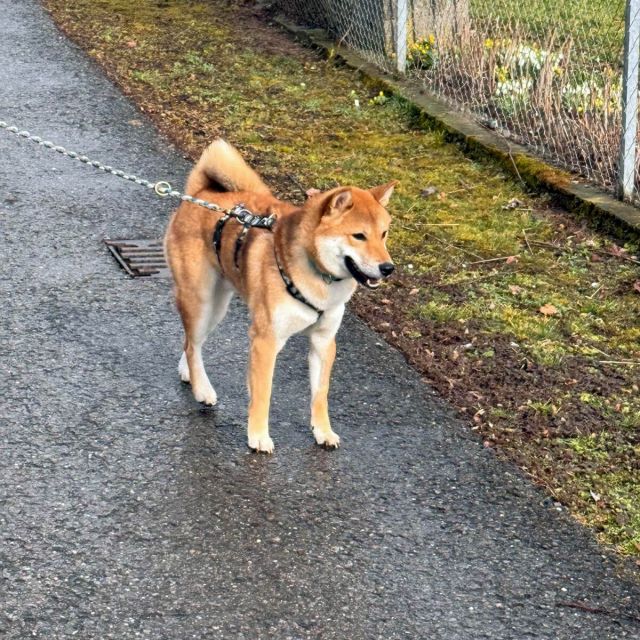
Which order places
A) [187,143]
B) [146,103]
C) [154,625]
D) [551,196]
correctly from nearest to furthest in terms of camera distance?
[154,625], [551,196], [187,143], [146,103]

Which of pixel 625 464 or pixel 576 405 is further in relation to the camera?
pixel 576 405

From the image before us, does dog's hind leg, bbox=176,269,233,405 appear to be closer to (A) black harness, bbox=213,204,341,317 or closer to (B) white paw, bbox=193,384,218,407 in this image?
(B) white paw, bbox=193,384,218,407

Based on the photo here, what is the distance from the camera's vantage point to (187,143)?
30.1ft

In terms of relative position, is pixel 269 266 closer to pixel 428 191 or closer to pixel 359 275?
pixel 359 275

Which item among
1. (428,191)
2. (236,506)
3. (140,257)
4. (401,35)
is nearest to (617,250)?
(428,191)

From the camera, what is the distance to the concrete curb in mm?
7594

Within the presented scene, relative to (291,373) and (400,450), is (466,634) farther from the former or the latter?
(291,373)

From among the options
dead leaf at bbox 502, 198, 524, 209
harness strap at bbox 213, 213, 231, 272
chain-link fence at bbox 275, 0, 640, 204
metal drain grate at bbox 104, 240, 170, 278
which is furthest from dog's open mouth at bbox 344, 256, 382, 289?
dead leaf at bbox 502, 198, 524, 209

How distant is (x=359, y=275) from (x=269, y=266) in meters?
0.44

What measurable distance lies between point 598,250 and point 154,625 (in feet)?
14.3

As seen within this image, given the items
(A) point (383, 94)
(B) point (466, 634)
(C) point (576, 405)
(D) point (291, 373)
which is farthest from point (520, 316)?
(A) point (383, 94)

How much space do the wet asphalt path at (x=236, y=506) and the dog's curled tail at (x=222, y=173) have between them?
36.4 inches

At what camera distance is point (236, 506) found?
470 cm

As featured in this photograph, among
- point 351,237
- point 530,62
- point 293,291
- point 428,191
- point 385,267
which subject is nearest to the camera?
point 385,267
